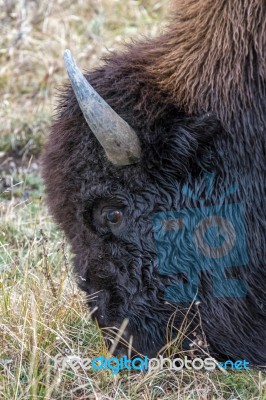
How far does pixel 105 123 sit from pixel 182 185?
50cm

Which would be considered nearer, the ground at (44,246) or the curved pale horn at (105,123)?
the curved pale horn at (105,123)

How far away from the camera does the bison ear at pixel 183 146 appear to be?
4184mm

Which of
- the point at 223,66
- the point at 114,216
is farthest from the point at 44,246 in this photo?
the point at 223,66

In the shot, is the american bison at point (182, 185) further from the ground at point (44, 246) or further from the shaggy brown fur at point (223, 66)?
the ground at point (44, 246)

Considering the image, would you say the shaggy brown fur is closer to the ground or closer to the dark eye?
the dark eye

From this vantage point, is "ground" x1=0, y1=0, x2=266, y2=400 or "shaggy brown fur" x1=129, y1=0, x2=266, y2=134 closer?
"shaggy brown fur" x1=129, y1=0, x2=266, y2=134

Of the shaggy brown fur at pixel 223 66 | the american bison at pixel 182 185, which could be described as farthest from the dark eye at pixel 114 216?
the shaggy brown fur at pixel 223 66

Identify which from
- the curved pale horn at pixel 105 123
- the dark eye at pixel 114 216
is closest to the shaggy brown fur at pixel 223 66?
the curved pale horn at pixel 105 123

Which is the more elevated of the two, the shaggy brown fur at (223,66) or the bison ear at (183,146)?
the shaggy brown fur at (223,66)

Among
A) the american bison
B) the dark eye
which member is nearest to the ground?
the american bison

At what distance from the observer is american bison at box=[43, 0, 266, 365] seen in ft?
13.8

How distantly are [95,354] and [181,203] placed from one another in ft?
3.34

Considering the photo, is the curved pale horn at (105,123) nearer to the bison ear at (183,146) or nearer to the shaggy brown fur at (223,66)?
the bison ear at (183,146)

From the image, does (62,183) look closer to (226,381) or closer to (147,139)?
(147,139)
